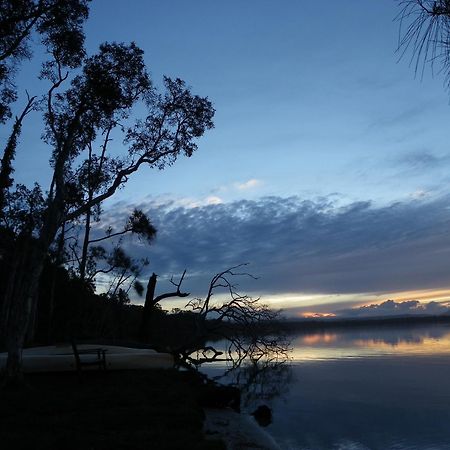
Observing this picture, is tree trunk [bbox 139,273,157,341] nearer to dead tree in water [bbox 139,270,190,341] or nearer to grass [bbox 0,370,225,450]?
dead tree in water [bbox 139,270,190,341]

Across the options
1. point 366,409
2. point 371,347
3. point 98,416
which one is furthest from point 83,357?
point 371,347

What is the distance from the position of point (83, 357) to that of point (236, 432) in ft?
23.8

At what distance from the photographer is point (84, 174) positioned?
22000 mm

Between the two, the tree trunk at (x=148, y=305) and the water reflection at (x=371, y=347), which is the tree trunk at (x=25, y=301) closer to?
the tree trunk at (x=148, y=305)

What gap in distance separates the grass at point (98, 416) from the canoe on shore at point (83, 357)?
16.3 inches

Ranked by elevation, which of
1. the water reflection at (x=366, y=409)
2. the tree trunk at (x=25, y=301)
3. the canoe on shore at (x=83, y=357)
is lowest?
the water reflection at (x=366, y=409)

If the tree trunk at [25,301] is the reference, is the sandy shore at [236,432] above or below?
below

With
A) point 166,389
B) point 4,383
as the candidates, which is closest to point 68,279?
point 166,389

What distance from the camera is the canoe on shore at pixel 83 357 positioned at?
1672 cm

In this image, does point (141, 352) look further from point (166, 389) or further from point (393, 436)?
point (393, 436)

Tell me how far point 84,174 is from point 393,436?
15332 millimetres

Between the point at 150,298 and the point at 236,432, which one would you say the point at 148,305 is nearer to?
the point at 150,298

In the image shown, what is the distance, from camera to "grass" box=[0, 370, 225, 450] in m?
8.47

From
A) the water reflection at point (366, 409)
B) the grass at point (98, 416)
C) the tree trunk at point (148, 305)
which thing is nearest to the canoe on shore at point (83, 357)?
the grass at point (98, 416)
